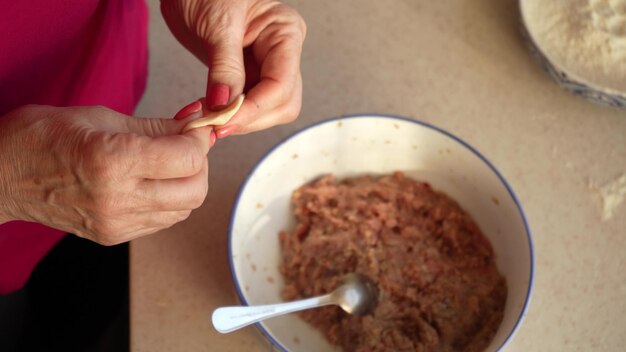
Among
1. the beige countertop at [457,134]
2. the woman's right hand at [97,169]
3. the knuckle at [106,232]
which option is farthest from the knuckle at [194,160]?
Answer: the beige countertop at [457,134]

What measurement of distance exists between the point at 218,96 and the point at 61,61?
273mm

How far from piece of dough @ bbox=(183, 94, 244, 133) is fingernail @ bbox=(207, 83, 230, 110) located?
0.01 m

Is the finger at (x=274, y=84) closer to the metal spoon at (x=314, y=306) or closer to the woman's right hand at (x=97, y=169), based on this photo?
the woman's right hand at (x=97, y=169)

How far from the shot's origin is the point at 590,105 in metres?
1.03

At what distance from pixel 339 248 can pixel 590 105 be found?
55 cm

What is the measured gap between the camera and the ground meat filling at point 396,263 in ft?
2.55

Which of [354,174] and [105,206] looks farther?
[354,174]

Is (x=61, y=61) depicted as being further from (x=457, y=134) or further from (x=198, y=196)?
(x=457, y=134)

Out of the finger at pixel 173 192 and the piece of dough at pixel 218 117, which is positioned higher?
Result: the piece of dough at pixel 218 117

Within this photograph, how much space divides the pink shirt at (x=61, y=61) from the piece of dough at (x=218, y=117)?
244 millimetres

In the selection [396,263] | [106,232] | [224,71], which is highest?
[224,71]

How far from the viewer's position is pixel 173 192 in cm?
62

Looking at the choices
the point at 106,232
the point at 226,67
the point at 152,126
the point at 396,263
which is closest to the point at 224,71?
the point at 226,67

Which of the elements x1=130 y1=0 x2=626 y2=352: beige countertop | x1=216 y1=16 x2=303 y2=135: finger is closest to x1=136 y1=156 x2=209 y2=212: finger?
x1=216 y1=16 x2=303 y2=135: finger
